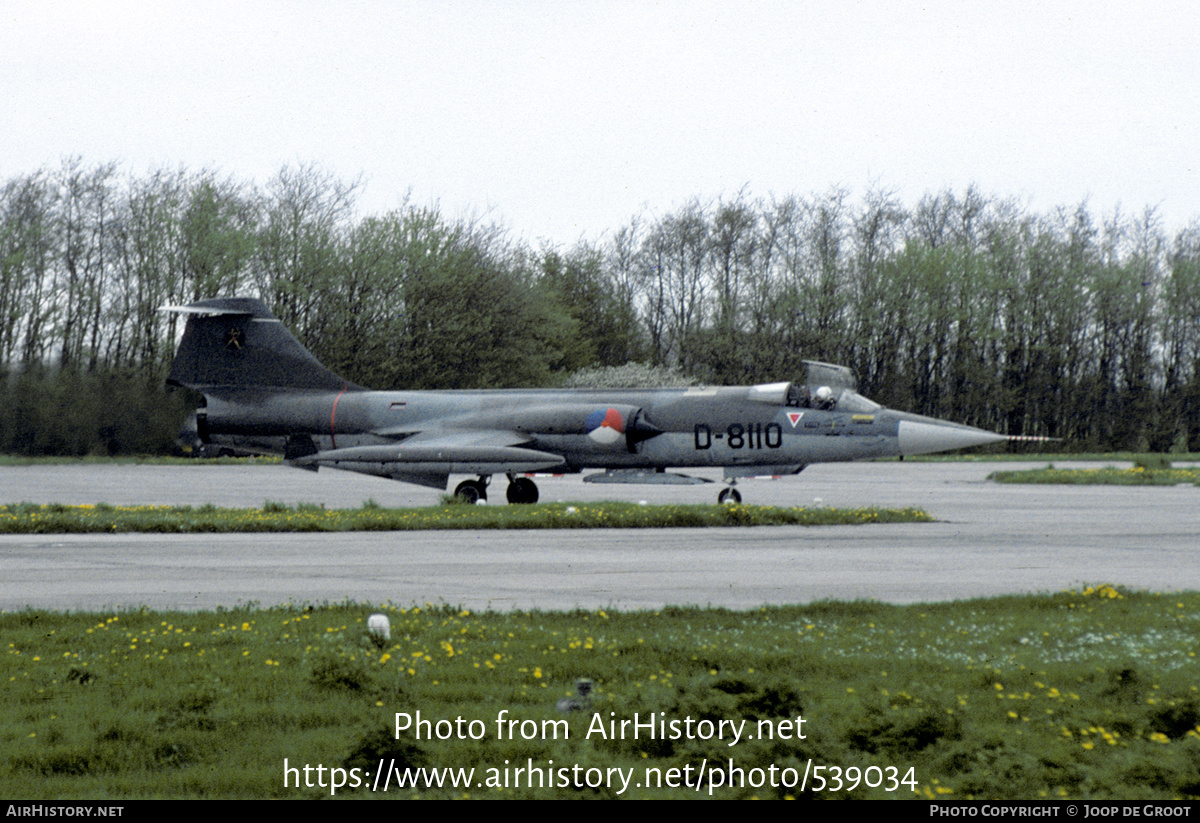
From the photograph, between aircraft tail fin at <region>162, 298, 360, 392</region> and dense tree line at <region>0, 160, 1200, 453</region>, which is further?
dense tree line at <region>0, 160, 1200, 453</region>

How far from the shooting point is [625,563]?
14.0 m

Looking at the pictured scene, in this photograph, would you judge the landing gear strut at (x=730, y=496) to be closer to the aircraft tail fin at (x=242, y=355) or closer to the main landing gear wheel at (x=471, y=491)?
the main landing gear wheel at (x=471, y=491)

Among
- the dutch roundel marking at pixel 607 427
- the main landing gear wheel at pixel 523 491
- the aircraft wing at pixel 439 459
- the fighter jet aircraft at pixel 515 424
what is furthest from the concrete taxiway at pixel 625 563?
the main landing gear wheel at pixel 523 491

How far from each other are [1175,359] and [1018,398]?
1022 centimetres

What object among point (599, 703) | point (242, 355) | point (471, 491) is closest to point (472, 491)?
point (471, 491)

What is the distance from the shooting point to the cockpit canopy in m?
23.4

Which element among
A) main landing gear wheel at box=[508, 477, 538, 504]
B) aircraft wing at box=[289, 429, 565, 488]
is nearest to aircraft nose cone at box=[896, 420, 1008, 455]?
aircraft wing at box=[289, 429, 565, 488]

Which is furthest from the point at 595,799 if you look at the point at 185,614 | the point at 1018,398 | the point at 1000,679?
the point at 1018,398

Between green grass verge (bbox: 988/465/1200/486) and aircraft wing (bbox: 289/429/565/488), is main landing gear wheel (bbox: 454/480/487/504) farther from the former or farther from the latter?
green grass verge (bbox: 988/465/1200/486)

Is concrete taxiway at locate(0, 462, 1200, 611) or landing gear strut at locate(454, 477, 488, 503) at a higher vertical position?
landing gear strut at locate(454, 477, 488, 503)

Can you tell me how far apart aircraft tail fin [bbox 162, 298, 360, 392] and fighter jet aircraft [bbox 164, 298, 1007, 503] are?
0.09ft

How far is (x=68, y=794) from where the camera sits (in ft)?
16.2

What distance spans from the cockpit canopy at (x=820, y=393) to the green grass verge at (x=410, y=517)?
2.71 metres

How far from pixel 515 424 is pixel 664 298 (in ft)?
180
